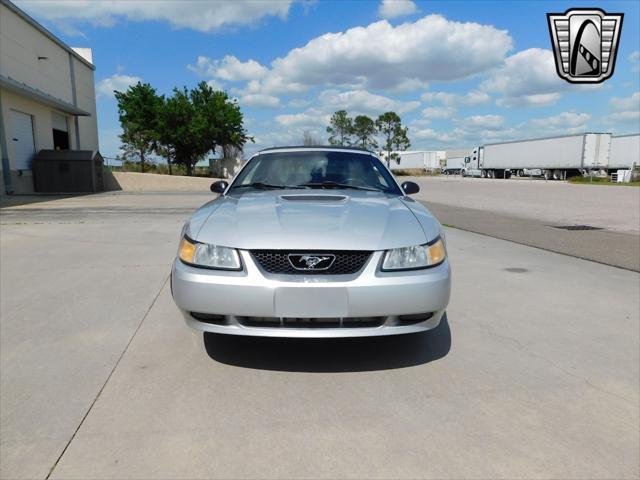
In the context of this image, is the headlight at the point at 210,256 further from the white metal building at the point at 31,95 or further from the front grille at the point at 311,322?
the white metal building at the point at 31,95

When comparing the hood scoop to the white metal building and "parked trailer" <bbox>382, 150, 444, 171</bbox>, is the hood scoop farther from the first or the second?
"parked trailer" <bbox>382, 150, 444, 171</bbox>

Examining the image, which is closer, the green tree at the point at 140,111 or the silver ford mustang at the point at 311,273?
the silver ford mustang at the point at 311,273

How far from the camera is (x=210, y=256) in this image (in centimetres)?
276

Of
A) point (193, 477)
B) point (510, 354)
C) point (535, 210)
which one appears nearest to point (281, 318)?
point (193, 477)

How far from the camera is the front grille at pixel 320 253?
2.62 m

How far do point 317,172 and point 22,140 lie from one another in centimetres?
2210

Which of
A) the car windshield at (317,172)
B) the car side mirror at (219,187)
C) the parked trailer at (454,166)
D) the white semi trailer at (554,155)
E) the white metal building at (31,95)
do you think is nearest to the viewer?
the car windshield at (317,172)

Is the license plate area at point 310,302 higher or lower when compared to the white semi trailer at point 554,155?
lower

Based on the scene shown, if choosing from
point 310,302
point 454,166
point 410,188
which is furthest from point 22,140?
point 454,166

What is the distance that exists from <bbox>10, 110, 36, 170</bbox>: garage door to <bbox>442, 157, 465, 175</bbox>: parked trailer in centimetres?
6607

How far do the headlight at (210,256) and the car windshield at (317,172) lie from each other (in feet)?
4.66

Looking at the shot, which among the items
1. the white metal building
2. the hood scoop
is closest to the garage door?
the white metal building

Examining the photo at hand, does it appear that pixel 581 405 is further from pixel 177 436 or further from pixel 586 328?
pixel 177 436

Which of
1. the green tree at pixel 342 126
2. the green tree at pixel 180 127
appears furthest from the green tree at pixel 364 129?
the green tree at pixel 180 127
